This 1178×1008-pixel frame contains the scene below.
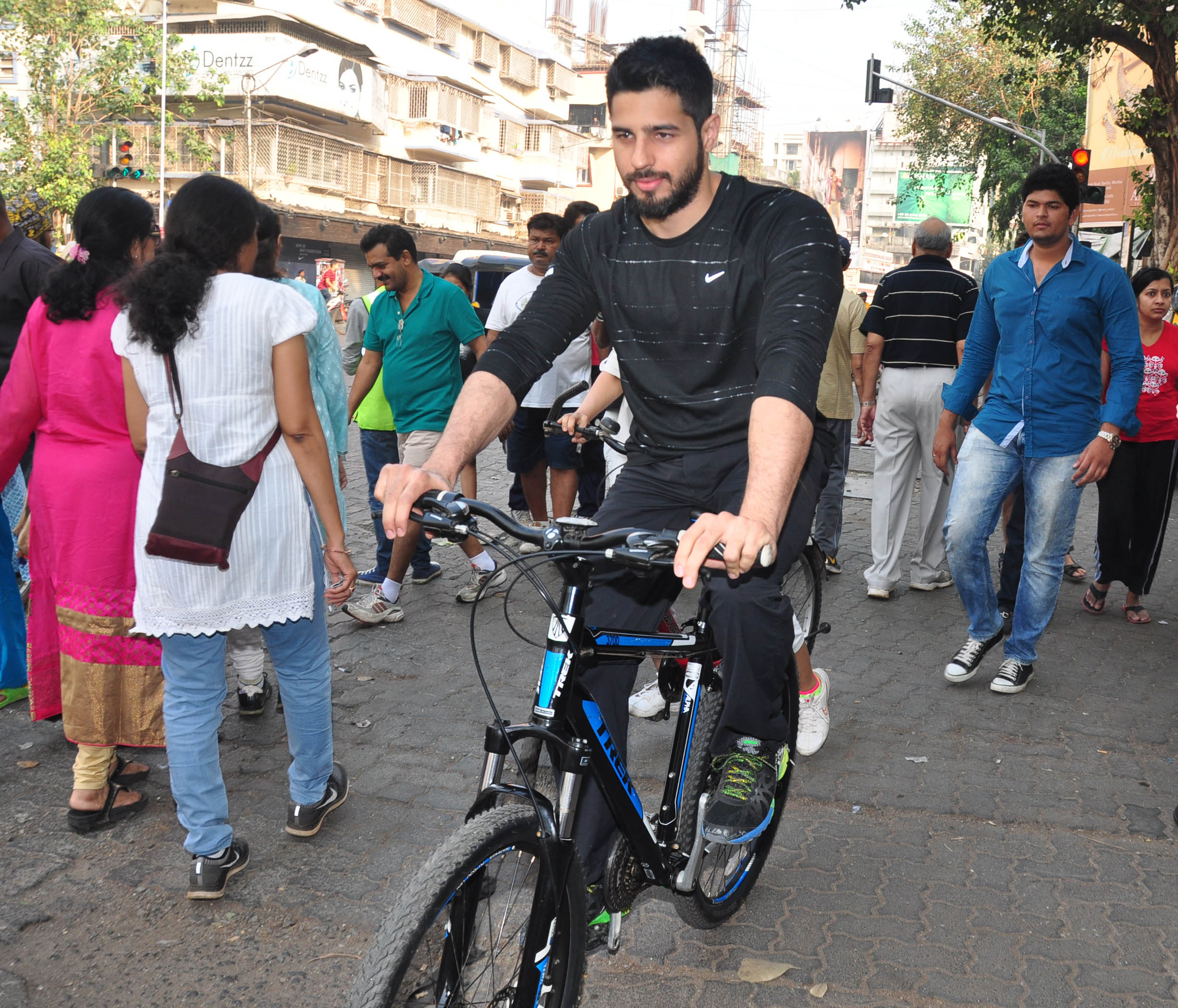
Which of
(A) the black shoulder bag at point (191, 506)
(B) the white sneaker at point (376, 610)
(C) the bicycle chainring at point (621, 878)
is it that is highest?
(A) the black shoulder bag at point (191, 506)

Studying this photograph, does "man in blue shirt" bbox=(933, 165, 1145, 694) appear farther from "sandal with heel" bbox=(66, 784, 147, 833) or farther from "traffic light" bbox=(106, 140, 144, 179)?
"traffic light" bbox=(106, 140, 144, 179)

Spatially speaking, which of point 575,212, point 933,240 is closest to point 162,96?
point 575,212

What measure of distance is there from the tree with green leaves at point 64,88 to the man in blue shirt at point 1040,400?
3299 centimetres

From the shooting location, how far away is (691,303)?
2.84 metres

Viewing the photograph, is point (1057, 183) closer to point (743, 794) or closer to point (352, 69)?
point (743, 794)

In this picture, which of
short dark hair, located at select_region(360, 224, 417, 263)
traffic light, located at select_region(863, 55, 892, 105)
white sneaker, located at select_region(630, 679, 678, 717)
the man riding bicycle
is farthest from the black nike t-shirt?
traffic light, located at select_region(863, 55, 892, 105)

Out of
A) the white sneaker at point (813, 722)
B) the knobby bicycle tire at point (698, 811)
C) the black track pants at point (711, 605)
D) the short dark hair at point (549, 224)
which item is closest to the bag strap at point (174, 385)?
the black track pants at point (711, 605)

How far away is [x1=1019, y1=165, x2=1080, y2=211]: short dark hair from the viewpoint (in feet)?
17.1

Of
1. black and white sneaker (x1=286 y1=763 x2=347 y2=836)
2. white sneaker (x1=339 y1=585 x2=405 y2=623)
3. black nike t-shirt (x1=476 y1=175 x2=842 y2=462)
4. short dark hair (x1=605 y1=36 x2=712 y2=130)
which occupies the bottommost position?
black and white sneaker (x1=286 y1=763 x2=347 y2=836)

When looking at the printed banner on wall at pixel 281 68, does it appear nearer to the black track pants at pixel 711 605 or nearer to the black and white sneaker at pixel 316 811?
the black and white sneaker at pixel 316 811

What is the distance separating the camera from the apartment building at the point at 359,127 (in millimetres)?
42375

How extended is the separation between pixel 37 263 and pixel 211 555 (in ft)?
7.28

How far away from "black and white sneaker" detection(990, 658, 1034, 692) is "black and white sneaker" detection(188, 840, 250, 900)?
143 inches

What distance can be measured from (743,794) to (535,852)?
795 millimetres
